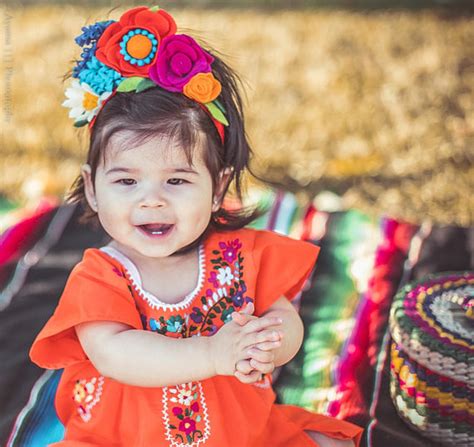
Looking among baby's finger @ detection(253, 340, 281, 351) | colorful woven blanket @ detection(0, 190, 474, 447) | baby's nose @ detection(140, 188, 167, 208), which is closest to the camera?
baby's finger @ detection(253, 340, 281, 351)

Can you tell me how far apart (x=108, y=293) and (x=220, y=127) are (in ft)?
1.57

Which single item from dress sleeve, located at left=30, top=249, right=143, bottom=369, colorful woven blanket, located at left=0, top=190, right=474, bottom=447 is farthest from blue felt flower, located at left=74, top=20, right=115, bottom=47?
colorful woven blanket, located at left=0, top=190, right=474, bottom=447

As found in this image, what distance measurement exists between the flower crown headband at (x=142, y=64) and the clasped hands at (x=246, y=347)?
0.50m

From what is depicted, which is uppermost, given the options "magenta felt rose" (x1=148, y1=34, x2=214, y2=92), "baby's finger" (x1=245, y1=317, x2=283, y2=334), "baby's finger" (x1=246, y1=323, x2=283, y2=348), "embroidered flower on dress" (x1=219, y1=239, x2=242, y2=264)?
"magenta felt rose" (x1=148, y1=34, x2=214, y2=92)

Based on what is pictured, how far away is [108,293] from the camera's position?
1.93m

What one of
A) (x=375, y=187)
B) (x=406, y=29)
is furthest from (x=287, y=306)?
(x=406, y=29)

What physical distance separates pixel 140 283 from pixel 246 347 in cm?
36

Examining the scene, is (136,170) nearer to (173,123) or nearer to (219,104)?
(173,123)

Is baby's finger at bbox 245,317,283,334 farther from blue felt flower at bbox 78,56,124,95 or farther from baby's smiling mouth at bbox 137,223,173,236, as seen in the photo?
blue felt flower at bbox 78,56,124,95

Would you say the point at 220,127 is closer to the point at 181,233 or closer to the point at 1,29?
the point at 181,233

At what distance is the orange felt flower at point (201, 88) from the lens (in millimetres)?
1896

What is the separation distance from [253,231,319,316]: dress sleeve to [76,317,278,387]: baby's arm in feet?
1.02

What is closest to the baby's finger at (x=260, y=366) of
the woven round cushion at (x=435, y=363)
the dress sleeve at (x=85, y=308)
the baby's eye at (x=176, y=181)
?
the dress sleeve at (x=85, y=308)

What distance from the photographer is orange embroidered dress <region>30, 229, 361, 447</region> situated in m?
1.95
